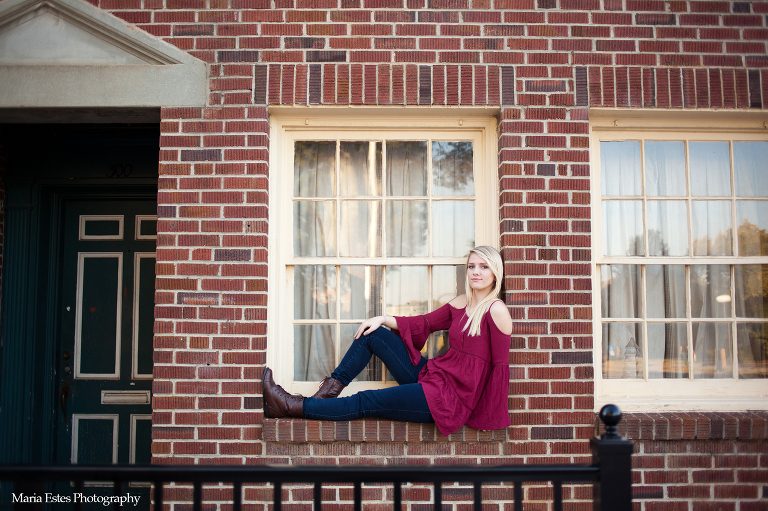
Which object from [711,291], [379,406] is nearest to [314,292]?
[379,406]

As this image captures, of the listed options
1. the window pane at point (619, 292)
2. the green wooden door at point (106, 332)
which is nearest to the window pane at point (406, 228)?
the window pane at point (619, 292)

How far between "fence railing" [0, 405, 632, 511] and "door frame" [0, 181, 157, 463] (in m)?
2.58

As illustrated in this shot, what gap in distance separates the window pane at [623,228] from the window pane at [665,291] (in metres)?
0.18

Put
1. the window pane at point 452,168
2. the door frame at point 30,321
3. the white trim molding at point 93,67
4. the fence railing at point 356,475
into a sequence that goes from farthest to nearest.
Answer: the door frame at point 30,321
the window pane at point 452,168
the white trim molding at point 93,67
the fence railing at point 356,475

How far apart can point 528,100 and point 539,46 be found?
0.36 meters

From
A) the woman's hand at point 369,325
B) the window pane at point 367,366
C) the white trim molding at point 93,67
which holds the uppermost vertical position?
the white trim molding at point 93,67

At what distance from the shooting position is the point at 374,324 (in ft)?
10.2

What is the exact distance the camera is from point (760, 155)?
346 centimetres

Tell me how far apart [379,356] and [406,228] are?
860 millimetres

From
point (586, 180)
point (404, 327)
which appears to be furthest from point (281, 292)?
point (586, 180)

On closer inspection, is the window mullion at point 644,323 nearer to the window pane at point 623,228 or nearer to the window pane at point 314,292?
the window pane at point 623,228

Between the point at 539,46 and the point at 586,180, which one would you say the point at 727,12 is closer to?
the point at 539,46

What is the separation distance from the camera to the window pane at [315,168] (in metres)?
3.42

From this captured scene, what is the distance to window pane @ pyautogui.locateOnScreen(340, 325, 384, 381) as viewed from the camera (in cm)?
330
